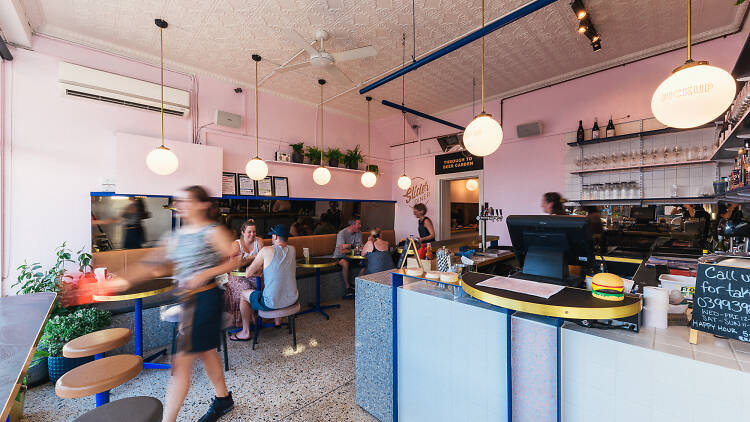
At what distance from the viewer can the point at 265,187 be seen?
614cm

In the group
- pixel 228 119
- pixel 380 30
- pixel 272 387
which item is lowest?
pixel 272 387

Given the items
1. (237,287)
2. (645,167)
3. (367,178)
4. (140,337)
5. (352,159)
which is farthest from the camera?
(352,159)

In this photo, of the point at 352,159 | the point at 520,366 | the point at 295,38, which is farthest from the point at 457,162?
the point at 520,366

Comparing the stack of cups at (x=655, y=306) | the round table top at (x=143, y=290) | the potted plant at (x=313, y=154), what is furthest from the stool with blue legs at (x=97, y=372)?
the potted plant at (x=313, y=154)

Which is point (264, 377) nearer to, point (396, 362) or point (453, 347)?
point (396, 362)

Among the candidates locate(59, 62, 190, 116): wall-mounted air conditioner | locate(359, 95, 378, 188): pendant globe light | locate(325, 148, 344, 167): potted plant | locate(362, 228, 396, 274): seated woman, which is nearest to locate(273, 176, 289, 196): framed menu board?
locate(325, 148, 344, 167): potted plant

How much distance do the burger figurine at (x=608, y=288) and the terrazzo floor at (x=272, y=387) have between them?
6.52 feet

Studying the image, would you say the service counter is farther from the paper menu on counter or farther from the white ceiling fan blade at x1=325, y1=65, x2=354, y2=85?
the white ceiling fan blade at x1=325, y1=65, x2=354, y2=85

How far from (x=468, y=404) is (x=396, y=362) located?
581 millimetres

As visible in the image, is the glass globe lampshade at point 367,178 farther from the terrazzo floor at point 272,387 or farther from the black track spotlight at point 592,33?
the black track spotlight at point 592,33

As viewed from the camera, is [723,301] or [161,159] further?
[161,159]

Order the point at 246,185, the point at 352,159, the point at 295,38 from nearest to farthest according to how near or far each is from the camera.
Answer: the point at 295,38, the point at 246,185, the point at 352,159

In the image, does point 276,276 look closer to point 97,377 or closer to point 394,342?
point 394,342

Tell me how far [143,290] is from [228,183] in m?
3.23
